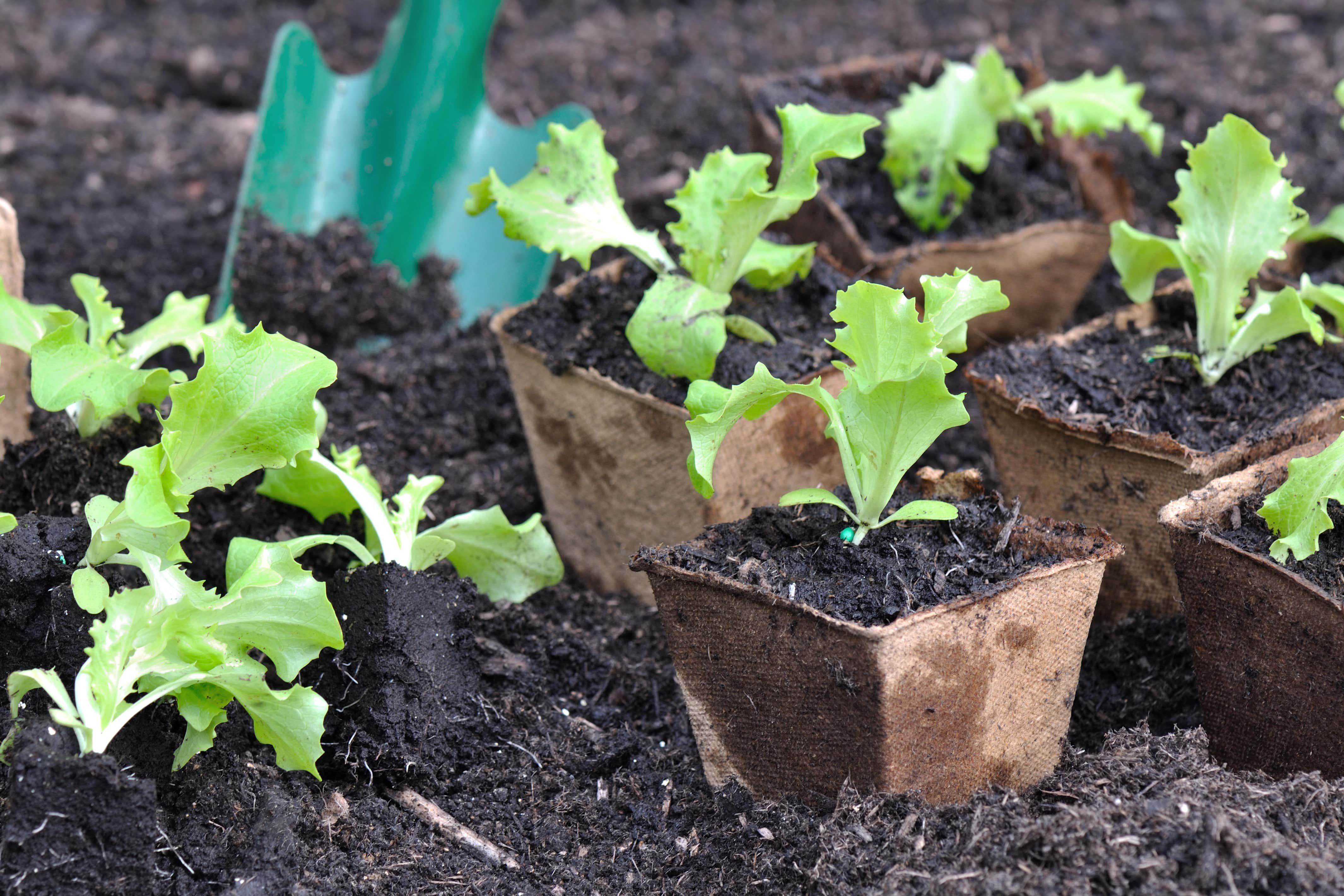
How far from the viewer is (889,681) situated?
1.20 m

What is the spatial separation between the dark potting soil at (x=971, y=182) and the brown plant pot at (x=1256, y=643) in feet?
3.19

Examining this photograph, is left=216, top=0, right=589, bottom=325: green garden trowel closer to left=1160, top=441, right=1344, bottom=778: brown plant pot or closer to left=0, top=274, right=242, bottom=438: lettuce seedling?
left=0, top=274, right=242, bottom=438: lettuce seedling

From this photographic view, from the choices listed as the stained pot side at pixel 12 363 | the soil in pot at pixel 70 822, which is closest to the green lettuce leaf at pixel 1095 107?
the stained pot side at pixel 12 363

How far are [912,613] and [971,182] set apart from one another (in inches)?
54.7

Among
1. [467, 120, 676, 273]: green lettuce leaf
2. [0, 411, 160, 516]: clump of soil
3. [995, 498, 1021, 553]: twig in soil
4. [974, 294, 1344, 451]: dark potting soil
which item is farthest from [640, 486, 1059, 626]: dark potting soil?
[0, 411, 160, 516]: clump of soil

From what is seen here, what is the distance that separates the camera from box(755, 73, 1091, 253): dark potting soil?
7.55 ft

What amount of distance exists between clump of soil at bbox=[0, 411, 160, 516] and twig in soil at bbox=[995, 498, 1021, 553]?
44.0 inches

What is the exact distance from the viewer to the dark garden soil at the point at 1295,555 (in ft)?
4.31

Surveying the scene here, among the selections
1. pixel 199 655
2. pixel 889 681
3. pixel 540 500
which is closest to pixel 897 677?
pixel 889 681

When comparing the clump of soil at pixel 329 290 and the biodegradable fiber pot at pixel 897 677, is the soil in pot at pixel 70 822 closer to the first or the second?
the biodegradable fiber pot at pixel 897 677

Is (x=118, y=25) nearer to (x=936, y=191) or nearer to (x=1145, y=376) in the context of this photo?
(x=936, y=191)

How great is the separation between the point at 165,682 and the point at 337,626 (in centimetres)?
18

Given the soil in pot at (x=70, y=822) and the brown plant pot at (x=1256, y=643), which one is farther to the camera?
the brown plant pot at (x=1256, y=643)

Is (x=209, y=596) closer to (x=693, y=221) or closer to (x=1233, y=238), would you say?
(x=693, y=221)
